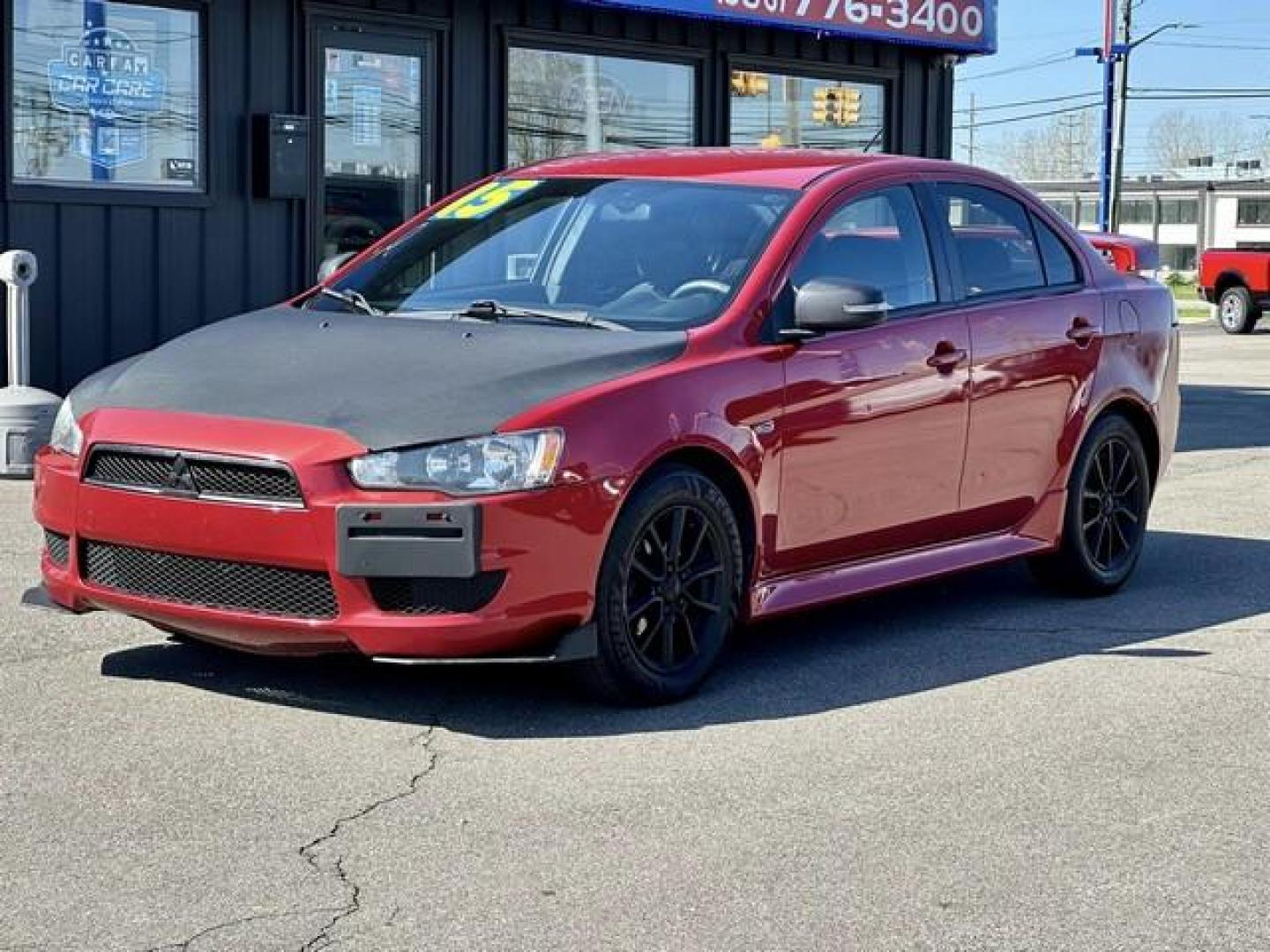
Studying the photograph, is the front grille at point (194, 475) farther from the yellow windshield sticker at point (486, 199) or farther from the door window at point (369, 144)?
the door window at point (369, 144)

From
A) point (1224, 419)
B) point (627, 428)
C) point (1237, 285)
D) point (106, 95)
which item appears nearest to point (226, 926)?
point (627, 428)

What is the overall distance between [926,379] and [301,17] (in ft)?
24.4

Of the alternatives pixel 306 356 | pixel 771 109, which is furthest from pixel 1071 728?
pixel 771 109

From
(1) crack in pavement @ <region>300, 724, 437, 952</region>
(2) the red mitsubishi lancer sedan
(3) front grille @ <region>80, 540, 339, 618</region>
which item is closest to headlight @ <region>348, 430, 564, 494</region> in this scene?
(2) the red mitsubishi lancer sedan

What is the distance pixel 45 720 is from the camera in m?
6.16

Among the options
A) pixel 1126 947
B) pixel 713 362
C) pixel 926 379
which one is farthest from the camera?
pixel 926 379

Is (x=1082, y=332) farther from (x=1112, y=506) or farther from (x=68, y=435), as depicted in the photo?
(x=68, y=435)

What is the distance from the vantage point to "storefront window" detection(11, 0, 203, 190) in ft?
41.4

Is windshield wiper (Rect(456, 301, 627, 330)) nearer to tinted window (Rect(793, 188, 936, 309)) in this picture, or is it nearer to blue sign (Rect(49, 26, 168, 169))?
tinted window (Rect(793, 188, 936, 309))

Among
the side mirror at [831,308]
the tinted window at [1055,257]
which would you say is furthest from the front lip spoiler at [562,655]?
the tinted window at [1055,257]

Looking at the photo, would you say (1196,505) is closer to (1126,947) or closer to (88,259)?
(88,259)

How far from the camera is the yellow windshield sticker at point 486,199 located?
7.89m

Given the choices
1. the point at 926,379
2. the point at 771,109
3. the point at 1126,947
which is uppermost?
the point at 771,109

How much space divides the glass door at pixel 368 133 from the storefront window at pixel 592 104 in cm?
80
